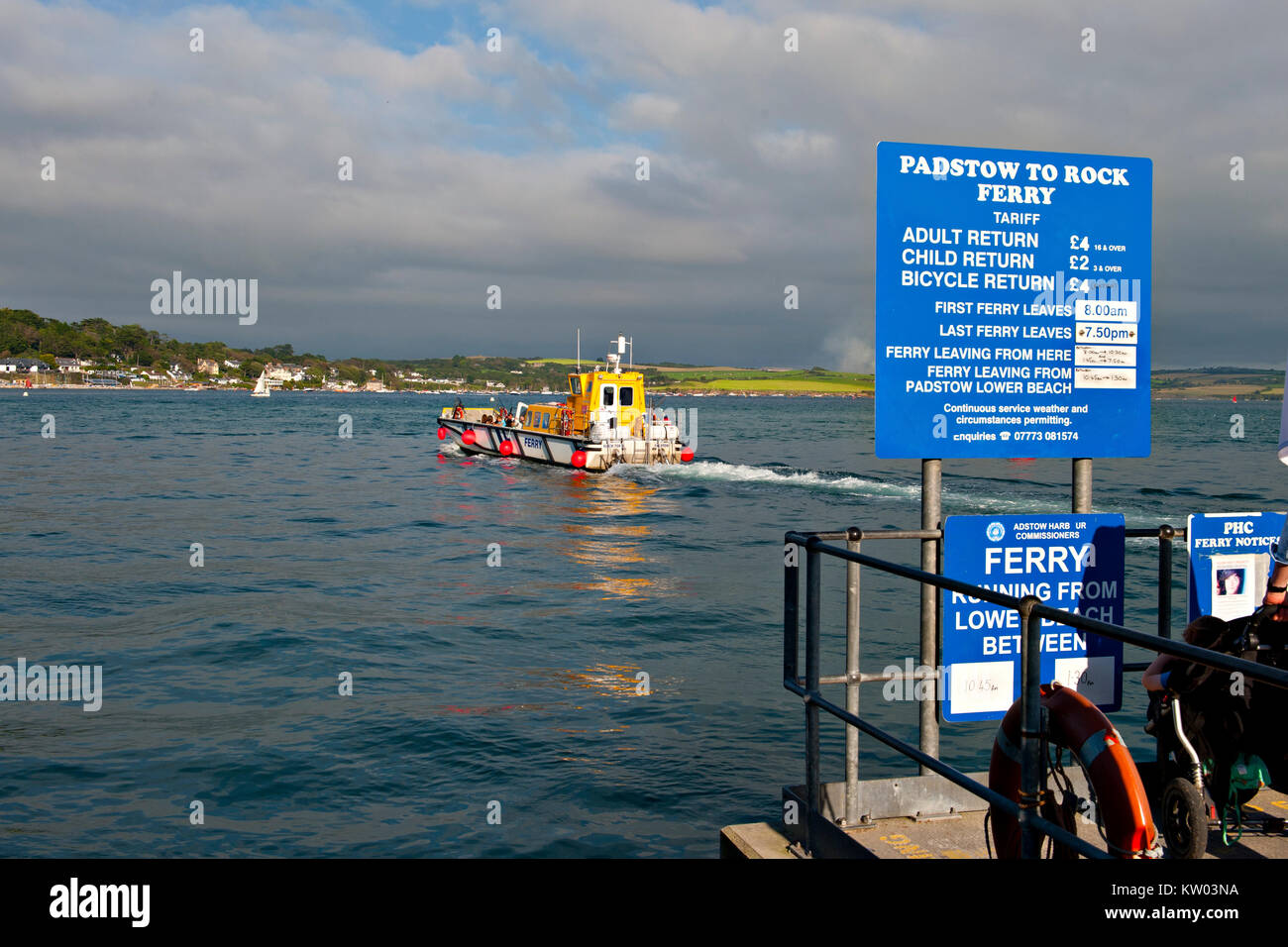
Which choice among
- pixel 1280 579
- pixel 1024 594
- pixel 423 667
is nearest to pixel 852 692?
pixel 1024 594

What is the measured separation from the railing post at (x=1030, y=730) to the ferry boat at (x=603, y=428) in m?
37.9

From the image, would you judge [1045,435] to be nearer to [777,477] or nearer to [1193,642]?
[1193,642]

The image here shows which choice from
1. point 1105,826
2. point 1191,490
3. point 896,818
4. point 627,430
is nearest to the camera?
point 1105,826

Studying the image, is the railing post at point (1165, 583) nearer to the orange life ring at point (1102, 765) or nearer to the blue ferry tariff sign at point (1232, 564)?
the blue ferry tariff sign at point (1232, 564)

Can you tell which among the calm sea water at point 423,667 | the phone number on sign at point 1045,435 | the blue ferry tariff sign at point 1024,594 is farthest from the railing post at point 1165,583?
the calm sea water at point 423,667

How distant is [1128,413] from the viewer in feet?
16.8

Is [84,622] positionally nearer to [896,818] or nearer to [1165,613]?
[896,818]

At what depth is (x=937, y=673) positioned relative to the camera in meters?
4.71

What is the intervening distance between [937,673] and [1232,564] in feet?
5.01

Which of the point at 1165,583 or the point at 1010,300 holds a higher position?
the point at 1010,300

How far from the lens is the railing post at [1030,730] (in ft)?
9.98

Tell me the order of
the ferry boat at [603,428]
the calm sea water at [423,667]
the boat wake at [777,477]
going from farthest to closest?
the ferry boat at [603,428] → the boat wake at [777,477] → the calm sea water at [423,667]
